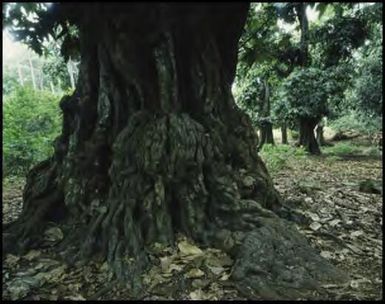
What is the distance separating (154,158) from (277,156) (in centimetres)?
704

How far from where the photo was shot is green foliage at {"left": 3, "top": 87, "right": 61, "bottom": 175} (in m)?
10.9

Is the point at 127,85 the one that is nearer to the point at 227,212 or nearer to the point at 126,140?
the point at 126,140

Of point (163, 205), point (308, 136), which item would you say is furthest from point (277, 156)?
point (163, 205)

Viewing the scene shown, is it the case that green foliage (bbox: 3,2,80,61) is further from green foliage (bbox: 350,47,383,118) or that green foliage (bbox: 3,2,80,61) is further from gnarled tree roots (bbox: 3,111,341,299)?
green foliage (bbox: 350,47,383,118)

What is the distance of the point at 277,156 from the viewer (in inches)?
415

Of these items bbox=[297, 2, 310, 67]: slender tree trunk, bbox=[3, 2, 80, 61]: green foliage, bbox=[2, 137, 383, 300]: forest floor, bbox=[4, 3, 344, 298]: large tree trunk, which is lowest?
bbox=[2, 137, 383, 300]: forest floor

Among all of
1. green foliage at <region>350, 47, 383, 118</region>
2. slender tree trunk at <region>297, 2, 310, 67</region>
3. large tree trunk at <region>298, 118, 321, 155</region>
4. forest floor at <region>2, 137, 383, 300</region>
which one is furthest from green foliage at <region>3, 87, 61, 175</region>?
green foliage at <region>350, 47, 383, 118</region>

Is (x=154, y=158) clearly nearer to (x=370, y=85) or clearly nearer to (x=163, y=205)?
(x=163, y=205)

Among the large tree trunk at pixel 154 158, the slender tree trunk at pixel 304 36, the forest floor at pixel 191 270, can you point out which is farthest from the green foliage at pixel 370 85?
the large tree trunk at pixel 154 158

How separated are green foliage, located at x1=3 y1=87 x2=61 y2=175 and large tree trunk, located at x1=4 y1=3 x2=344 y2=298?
581 centimetres

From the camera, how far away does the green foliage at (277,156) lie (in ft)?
32.2

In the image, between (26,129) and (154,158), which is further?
(26,129)

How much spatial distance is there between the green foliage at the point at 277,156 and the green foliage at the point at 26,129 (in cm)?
518

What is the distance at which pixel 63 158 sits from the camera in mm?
4621
